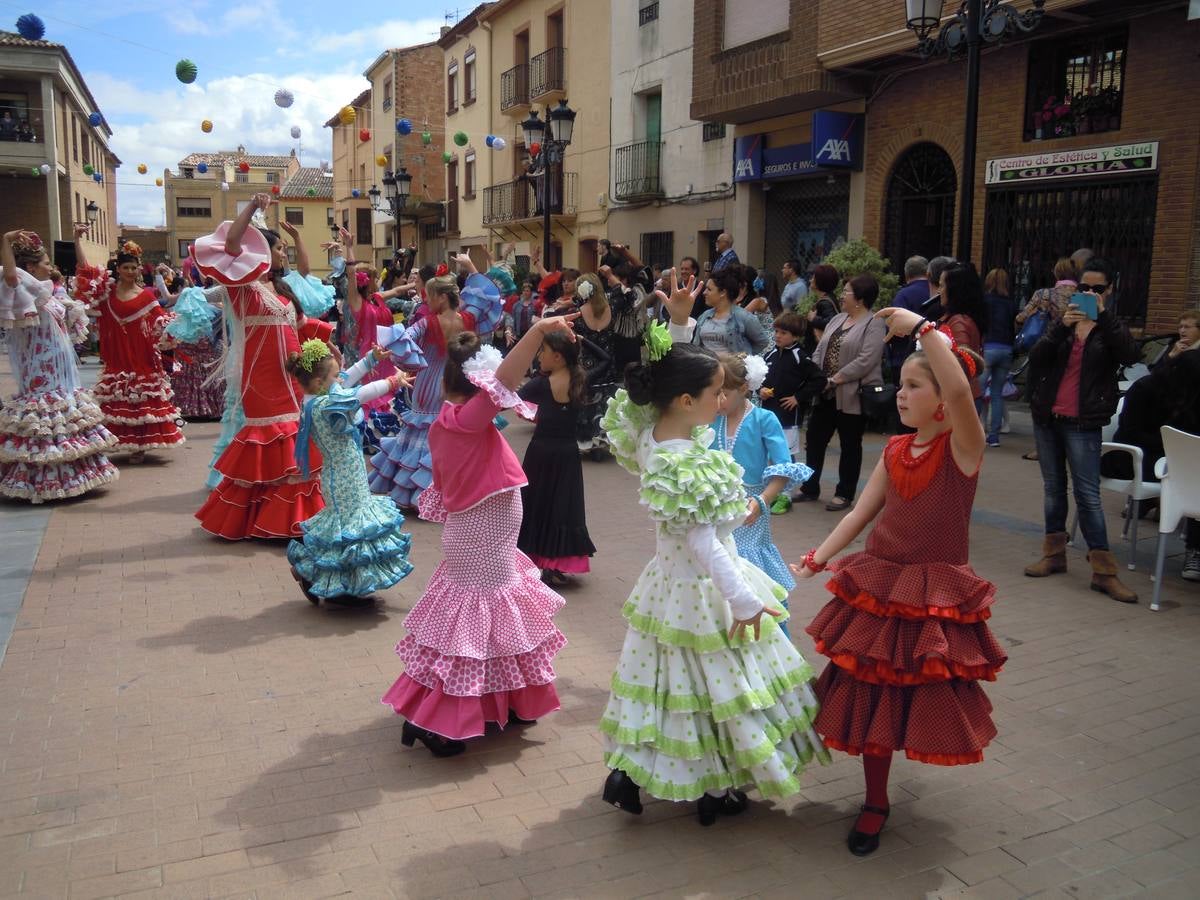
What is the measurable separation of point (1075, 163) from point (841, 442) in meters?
6.62

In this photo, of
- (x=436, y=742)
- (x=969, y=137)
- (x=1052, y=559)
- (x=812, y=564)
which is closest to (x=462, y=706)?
(x=436, y=742)

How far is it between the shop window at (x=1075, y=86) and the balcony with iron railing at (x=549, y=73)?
49.9 feet

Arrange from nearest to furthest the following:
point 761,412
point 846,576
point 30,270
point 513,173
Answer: point 846,576, point 761,412, point 30,270, point 513,173

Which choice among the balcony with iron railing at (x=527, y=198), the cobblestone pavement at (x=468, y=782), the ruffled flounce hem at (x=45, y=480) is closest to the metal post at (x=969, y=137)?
the cobblestone pavement at (x=468, y=782)

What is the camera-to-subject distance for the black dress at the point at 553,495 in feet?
20.6

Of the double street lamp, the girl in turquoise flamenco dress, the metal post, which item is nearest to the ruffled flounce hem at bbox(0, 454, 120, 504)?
the girl in turquoise flamenco dress

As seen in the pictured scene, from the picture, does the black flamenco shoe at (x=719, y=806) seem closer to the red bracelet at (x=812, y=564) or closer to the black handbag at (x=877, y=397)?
the red bracelet at (x=812, y=564)

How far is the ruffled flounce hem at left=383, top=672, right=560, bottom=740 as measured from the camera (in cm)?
397

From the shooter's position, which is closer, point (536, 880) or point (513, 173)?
point (536, 880)

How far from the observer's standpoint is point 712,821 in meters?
3.49

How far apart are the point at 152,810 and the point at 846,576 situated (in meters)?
2.65

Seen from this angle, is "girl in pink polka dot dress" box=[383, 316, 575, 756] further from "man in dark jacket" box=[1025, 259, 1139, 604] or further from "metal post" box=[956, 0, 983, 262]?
"metal post" box=[956, 0, 983, 262]

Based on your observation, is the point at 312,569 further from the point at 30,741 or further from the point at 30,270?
A: the point at 30,270

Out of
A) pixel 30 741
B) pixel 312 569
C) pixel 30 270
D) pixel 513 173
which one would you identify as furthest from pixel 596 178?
pixel 30 741
